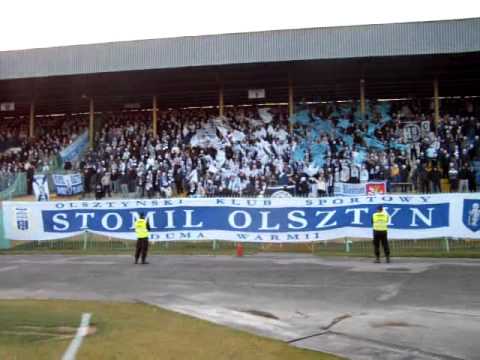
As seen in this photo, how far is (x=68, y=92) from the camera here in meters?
39.0

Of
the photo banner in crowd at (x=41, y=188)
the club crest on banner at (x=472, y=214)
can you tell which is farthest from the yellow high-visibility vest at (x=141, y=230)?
the photo banner in crowd at (x=41, y=188)

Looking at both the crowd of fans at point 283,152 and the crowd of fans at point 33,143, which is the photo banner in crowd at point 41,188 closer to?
the crowd of fans at point 33,143

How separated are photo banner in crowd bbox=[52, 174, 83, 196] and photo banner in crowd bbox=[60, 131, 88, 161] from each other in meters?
3.61

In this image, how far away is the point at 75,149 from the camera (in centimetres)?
3622

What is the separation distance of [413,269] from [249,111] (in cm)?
2249

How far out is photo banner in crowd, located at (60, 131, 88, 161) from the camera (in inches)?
1388

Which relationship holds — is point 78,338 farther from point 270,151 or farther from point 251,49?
point 251,49

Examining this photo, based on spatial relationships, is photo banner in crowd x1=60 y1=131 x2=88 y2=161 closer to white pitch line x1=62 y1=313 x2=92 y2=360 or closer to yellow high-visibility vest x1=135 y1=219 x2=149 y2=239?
yellow high-visibility vest x1=135 y1=219 x2=149 y2=239

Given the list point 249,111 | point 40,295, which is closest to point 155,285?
point 40,295

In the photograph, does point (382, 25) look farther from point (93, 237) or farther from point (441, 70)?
point (93, 237)

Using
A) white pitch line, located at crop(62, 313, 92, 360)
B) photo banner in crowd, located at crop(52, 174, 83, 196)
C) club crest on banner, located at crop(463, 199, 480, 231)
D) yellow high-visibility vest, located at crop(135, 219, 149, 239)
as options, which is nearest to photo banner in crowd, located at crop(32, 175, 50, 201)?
photo banner in crowd, located at crop(52, 174, 83, 196)

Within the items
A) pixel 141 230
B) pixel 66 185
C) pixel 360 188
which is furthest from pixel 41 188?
pixel 360 188

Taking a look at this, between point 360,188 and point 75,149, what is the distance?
1840 cm

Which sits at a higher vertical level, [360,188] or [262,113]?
[262,113]
